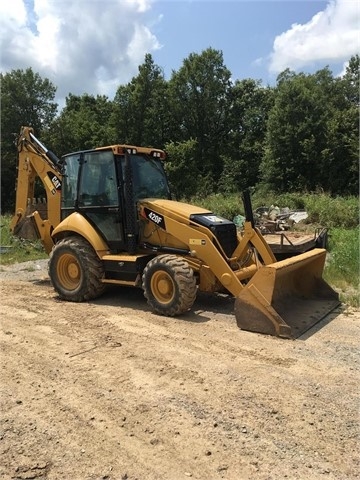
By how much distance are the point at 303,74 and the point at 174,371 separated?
41.1m

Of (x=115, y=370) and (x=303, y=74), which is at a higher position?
(x=303, y=74)

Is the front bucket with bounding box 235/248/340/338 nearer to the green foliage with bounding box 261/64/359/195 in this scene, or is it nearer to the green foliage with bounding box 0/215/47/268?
the green foliage with bounding box 0/215/47/268

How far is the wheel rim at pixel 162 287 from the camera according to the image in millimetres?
6480

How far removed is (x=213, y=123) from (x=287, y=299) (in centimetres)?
4072

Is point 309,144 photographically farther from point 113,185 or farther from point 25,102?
point 113,185

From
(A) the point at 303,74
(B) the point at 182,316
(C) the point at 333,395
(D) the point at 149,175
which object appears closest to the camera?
(C) the point at 333,395

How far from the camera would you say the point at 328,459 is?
3.10 metres

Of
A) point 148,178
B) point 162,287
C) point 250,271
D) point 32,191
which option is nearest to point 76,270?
point 162,287

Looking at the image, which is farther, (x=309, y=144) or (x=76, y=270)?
(x=309, y=144)

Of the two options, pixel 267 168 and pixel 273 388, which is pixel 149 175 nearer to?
pixel 273 388

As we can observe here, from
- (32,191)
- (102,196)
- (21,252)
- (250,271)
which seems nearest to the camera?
(250,271)

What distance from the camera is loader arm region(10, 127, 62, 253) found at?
853 centimetres

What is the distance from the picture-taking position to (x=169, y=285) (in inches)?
256

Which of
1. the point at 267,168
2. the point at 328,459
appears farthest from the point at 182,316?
the point at 267,168
